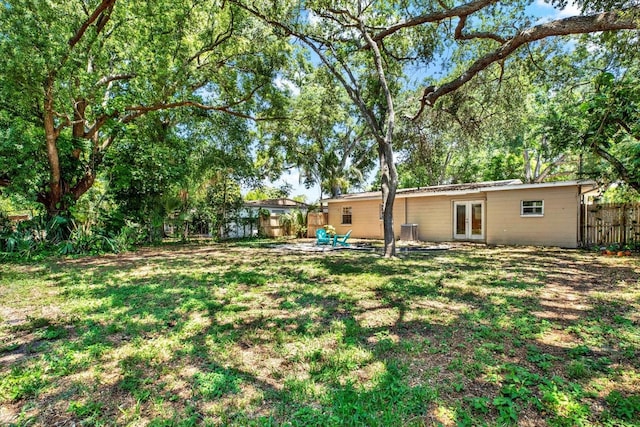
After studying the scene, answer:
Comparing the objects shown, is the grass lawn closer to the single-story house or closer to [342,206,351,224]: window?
the single-story house

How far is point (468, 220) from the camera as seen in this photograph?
13781 mm

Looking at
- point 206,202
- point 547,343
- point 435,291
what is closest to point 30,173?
point 206,202

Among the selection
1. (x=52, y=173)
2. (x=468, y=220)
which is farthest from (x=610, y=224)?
(x=52, y=173)

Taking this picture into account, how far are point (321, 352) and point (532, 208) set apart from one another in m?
12.3

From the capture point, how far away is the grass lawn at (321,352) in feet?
6.91

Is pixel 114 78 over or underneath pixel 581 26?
over

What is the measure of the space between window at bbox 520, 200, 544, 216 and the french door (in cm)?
155

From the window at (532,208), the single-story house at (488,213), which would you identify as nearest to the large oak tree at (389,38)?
the single-story house at (488,213)

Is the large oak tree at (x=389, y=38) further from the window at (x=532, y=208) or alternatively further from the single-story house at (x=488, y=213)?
the window at (x=532, y=208)

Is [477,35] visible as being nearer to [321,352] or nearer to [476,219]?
[321,352]

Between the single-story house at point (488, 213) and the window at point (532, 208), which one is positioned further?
the window at point (532, 208)

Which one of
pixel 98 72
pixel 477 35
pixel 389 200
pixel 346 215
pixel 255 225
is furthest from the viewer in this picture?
pixel 346 215

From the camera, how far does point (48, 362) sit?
2.76 metres

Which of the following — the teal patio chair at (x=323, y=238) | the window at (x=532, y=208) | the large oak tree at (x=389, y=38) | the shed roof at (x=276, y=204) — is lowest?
the teal patio chair at (x=323, y=238)
